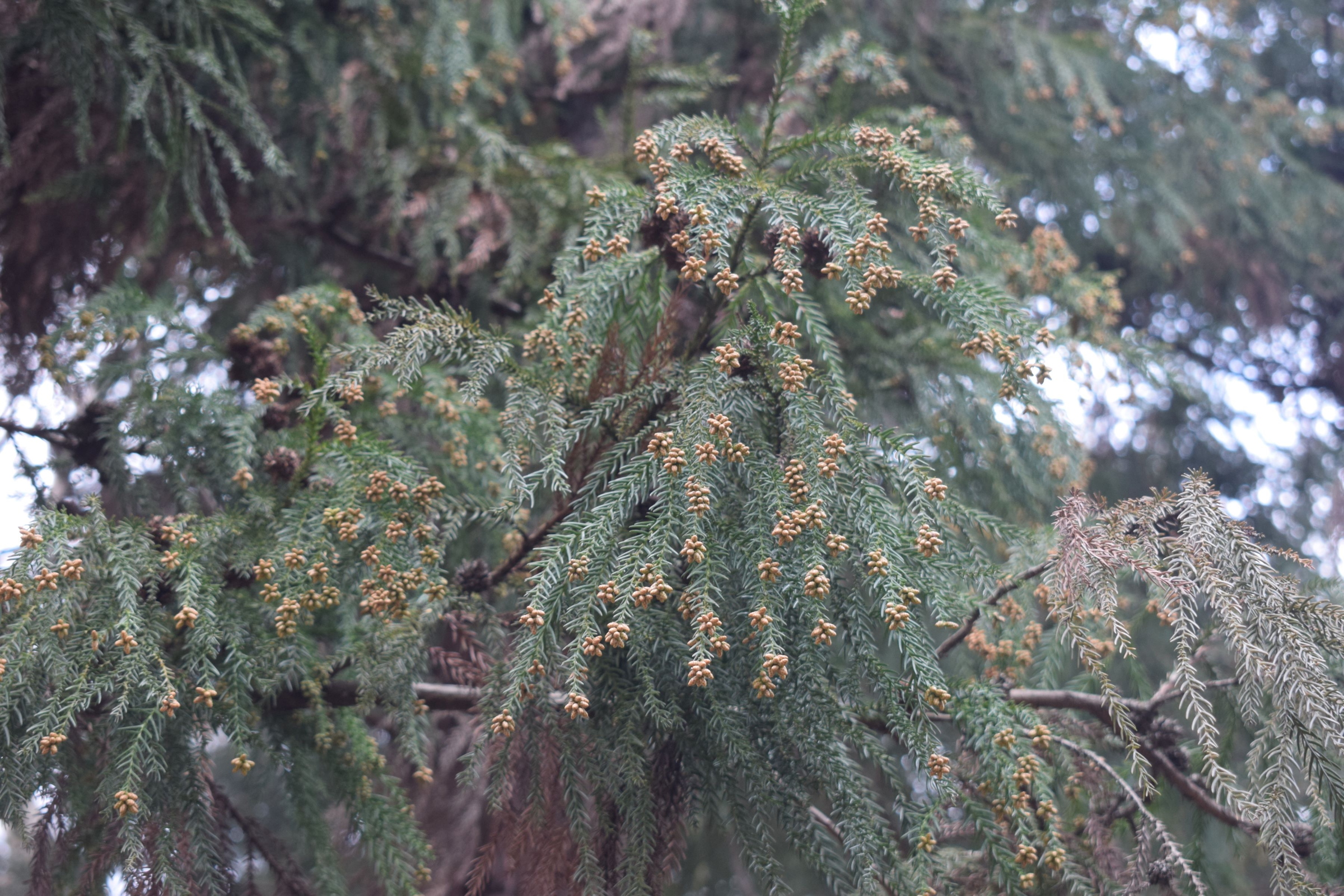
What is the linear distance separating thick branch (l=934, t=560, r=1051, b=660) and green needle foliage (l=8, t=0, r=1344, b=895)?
2 cm

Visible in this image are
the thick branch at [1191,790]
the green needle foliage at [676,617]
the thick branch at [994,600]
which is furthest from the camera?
the thick branch at [1191,790]

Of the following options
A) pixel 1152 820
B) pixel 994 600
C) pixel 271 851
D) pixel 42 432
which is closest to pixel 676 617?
pixel 994 600

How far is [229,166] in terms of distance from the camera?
2629mm

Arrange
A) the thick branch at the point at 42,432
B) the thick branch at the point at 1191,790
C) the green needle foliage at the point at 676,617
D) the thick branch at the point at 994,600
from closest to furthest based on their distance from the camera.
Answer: the green needle foliage at the point at 676,617, the thick branch at the point at 994,600, the thick branch at the point at 1191,790, the thick branch at the point at 42,432

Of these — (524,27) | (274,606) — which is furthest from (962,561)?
(524,27)

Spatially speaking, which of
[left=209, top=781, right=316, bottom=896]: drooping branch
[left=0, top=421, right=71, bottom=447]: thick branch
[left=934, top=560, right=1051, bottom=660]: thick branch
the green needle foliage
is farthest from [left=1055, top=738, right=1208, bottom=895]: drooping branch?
[left=0, top=421, right=71, bottom=447]: thick branch

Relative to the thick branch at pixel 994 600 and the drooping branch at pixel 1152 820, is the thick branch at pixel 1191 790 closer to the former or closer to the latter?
the drooping branch at pixel 1152 820

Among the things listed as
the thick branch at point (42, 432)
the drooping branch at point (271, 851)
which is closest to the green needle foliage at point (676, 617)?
the drooping branch at point (271, 851)

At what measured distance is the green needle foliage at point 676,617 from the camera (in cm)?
125

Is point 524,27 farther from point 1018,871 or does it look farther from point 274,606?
point 1018,871

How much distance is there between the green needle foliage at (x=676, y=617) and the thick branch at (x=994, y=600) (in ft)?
0.08

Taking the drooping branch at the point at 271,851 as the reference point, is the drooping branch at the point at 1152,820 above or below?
below

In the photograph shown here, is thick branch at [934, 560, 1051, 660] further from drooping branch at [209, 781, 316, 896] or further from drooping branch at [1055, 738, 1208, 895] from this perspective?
drooping branch at [209, 781, 316, 896]

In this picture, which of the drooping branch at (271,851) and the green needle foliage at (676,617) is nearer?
the green needle foliage at (676,617)
